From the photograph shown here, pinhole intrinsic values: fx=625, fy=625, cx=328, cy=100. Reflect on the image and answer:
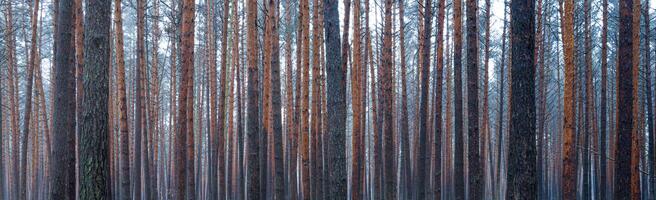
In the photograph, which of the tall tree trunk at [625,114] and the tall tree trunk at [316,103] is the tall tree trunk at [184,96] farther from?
the tall tree trunk at [625,114]

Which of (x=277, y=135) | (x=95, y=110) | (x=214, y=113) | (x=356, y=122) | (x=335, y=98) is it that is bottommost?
(x=277, y=135)

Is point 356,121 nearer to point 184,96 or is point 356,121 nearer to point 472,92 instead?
point 472,92

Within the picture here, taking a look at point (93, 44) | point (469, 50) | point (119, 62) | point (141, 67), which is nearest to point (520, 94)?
point (469, 50)

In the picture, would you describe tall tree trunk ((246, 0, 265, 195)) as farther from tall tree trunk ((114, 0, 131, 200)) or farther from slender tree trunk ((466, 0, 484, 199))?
slender tree trunk ((466, 0, 484, 199))

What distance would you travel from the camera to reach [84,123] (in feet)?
21.4

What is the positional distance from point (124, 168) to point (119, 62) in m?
1.94

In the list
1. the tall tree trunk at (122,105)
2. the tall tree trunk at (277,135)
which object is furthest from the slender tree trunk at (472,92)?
the tall tree trunk at (122,105)

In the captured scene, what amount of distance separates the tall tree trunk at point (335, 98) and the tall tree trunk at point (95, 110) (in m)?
2.56

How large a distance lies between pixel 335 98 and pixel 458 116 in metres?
A: 3.55

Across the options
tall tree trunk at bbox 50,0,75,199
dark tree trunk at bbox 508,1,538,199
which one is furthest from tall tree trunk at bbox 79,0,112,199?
dark tree trunk at bbox 508,1,538,199

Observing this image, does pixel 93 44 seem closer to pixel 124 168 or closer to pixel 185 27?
pixel 185 27

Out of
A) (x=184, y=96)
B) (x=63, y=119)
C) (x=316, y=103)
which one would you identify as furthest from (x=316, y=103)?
(x=63, y=119)

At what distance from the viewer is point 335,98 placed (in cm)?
764

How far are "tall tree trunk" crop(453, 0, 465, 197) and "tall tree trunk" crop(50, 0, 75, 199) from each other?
18.9 feet
